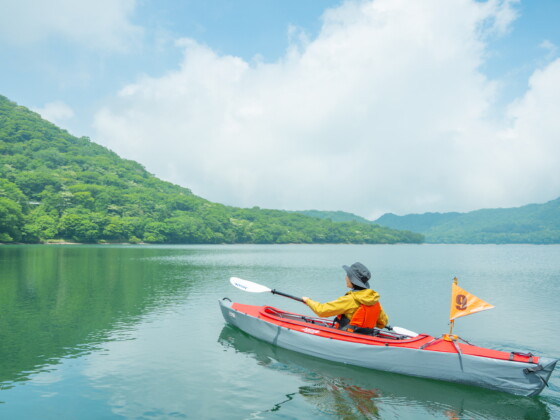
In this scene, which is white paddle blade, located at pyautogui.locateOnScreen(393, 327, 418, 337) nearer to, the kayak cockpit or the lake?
the kayak cockpit

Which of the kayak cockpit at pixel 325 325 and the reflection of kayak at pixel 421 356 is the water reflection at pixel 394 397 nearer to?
the reflection of kayak at pixel 421 356

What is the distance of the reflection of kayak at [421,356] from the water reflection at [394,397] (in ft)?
0.74

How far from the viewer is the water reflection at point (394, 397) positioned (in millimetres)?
8320

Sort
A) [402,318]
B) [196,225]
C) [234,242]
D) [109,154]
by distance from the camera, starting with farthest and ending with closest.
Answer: [109,154] → [234,242] → [196,225] → [402,318]

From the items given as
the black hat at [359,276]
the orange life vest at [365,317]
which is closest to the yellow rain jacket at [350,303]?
the orange life vest at [365,317]

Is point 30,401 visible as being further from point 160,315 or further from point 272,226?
point 272,226

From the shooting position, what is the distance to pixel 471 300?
992 centimetres

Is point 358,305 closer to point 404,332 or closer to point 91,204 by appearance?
point 404,332

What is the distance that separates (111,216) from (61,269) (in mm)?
76521

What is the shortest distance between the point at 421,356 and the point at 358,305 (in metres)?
1.96

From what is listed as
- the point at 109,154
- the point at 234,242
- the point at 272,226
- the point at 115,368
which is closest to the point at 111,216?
the point at 234,242

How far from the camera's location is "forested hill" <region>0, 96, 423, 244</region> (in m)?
87.8

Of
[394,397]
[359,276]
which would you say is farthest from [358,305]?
[394,397]

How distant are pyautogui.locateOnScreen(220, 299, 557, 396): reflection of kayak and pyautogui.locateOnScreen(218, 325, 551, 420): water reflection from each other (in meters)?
0.23
